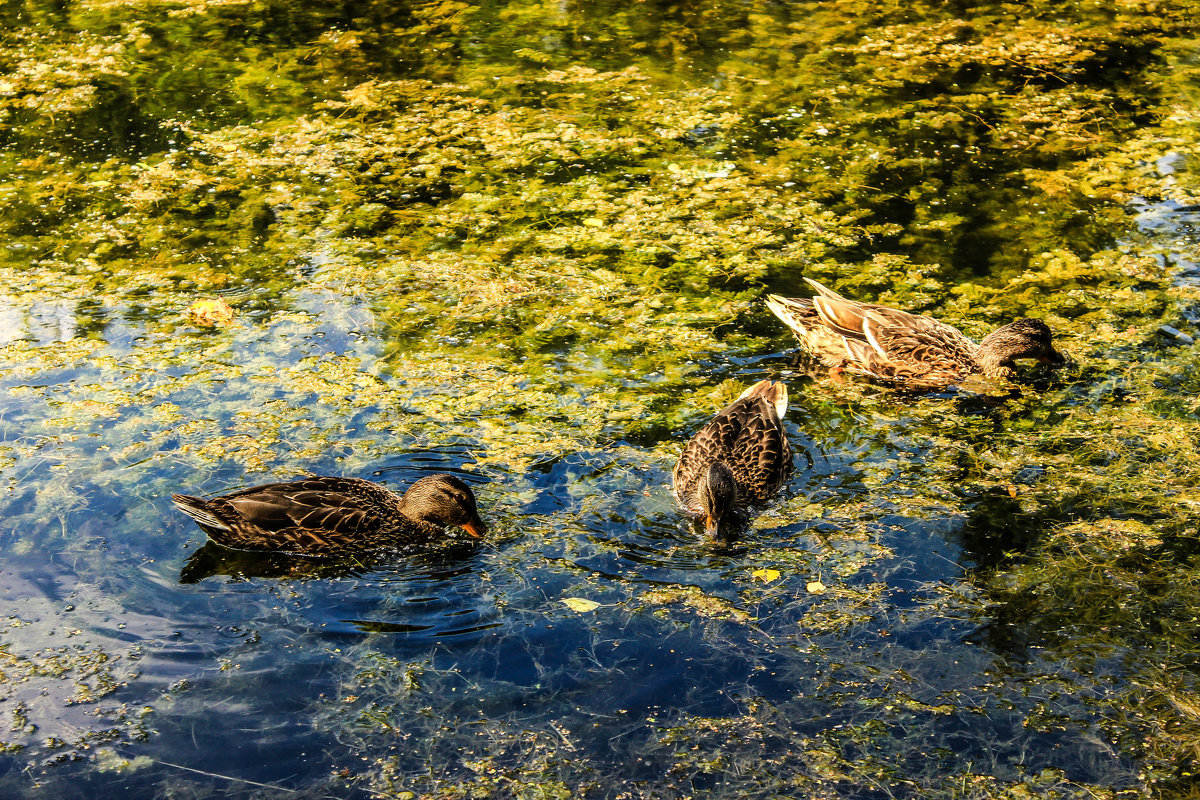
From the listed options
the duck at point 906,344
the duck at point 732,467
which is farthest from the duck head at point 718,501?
the duck at point 906,344

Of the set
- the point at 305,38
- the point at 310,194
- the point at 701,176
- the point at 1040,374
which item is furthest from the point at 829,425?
the point at 305,38

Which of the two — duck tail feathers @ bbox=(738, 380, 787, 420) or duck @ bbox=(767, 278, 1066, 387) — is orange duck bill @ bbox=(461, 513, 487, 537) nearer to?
duck tail feathers @ bbox=(738, 380, 787, 420)

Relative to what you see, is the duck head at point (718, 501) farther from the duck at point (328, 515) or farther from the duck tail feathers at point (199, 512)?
the duck tail feathers at point (199, 512)

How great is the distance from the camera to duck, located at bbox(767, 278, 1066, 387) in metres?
5.65

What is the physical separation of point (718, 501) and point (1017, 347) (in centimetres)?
215

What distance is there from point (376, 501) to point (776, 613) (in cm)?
193

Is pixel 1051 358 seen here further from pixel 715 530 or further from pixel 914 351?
pixel 715 530

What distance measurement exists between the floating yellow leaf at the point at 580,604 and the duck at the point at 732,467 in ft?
2.41

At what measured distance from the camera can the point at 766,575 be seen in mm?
4426

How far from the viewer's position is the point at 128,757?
145 inches

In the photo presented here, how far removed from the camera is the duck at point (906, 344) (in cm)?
565

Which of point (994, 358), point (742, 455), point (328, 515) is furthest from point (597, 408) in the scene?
point (994, 358)

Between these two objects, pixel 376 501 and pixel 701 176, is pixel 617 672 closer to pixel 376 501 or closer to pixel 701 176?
pixel 376 501

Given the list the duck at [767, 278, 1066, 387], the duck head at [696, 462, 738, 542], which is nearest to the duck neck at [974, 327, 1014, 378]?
the duck at [767, 278, 1066, 387]
